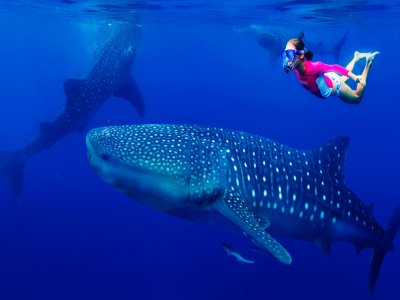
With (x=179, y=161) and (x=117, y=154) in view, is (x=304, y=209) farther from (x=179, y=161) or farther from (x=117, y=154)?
(x=117, y=154)

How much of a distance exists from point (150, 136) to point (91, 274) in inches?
368

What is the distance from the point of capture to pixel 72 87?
1050 cm

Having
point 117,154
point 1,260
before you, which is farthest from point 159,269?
point 117,154

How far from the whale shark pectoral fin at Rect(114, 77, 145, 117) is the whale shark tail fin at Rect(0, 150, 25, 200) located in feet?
12.7

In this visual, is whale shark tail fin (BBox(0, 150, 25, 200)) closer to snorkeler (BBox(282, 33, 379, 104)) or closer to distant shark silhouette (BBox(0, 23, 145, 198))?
distant shark silhouette (BBox(0, 23, 145, 198))

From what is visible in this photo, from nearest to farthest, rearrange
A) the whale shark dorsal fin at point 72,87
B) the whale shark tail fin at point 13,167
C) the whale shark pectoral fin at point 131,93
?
the whale shark dorsal fin at point 72,87 → the whale shark tail fin at point 13,167 → the whale shark pectoral fin at point 131,93

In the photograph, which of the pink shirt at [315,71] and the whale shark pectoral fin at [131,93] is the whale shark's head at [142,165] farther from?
the whale shark pectoral fin at [131,93]

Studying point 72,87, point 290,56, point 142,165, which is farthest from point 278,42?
point 142,165

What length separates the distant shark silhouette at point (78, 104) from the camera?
11164 mm

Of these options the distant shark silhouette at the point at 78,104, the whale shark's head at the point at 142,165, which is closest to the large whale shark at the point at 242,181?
the whale shark's head at the point at 142,165

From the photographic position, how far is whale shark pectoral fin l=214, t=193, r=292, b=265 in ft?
13.1

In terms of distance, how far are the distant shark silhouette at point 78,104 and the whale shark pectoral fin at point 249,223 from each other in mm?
6797

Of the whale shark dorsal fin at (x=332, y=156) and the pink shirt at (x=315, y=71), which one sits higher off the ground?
the pink shirt at (x=315, y=71)

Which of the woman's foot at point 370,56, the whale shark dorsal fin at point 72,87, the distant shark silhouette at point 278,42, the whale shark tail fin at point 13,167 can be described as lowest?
the whale shark tail fin at point 13,167
